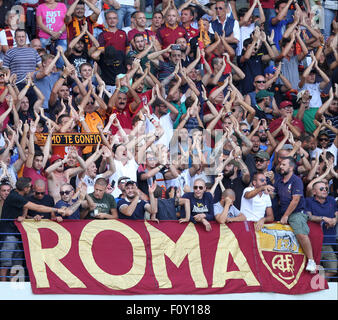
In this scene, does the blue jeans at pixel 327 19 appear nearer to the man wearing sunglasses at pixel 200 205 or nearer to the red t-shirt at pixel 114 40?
the red t-shirt at pixel 114 40

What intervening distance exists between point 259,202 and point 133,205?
1.99 metres

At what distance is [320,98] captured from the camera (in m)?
19.6

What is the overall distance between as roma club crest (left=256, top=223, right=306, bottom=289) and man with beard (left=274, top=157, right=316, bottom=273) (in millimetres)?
98

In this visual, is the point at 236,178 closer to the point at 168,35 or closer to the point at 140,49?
the point at 140,49

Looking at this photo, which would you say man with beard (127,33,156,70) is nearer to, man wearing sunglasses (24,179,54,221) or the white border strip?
man wearing sunglasses (24,179,54,221)

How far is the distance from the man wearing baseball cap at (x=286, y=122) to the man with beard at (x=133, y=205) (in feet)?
13.4

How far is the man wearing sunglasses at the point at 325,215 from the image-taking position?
14.9 meters

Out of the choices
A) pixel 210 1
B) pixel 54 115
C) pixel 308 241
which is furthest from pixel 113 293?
pixel 210 1

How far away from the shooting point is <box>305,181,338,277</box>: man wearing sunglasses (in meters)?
14.9

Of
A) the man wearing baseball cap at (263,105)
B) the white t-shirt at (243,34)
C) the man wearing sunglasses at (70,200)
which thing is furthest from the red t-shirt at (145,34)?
the man wearing sunglasses at (70,200)

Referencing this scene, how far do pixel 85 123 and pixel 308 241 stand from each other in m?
4.42

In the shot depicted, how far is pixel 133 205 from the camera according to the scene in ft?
47.1

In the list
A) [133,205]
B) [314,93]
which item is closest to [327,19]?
Result: [314,93]
